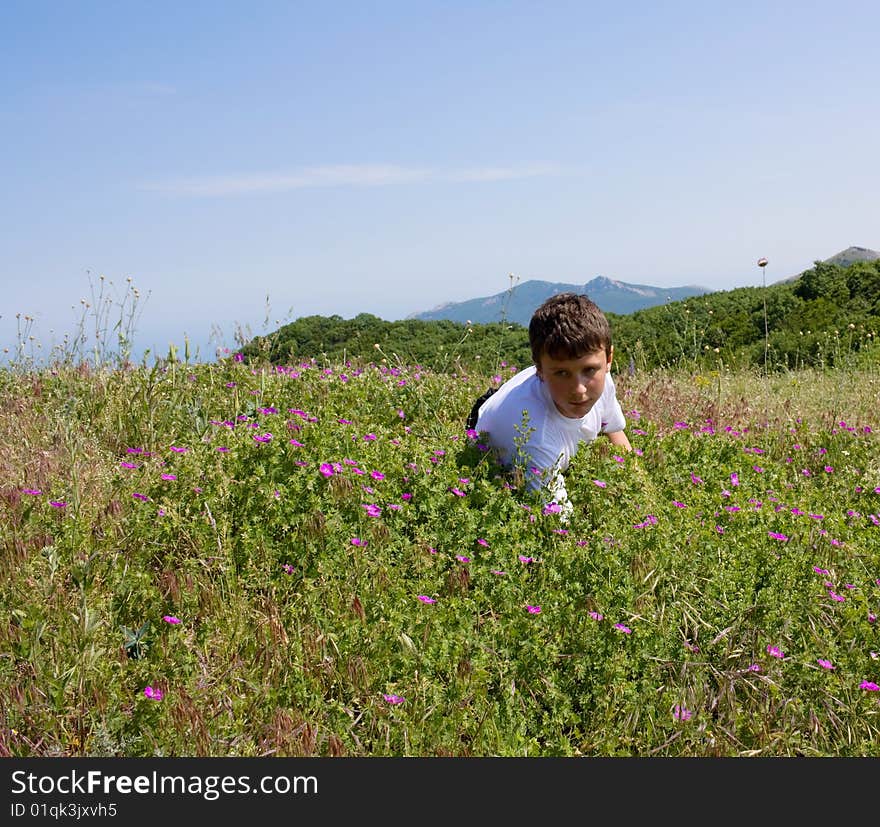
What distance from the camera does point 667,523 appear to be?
4.16m

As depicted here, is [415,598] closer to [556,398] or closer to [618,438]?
[556,398]

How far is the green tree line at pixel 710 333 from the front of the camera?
10469 mm

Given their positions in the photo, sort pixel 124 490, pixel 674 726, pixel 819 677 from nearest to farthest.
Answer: pixel 674 726 → pixel 819 677 → pixel 124 490

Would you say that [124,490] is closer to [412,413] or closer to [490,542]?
[490,542]

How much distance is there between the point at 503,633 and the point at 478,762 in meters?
0.69

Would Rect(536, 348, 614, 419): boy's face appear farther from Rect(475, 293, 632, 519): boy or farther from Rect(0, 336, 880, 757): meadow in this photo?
Rect(0, 336, 880, 757): meadow

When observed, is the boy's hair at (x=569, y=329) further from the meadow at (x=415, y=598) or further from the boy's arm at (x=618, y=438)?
the boy's arm at (x=618, y=438)

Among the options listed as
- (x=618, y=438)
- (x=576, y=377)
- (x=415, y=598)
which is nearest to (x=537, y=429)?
(x=576, y=377)

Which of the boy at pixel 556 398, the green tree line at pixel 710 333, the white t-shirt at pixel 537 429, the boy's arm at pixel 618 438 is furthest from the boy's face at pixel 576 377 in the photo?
the green tree line at pixel 710 333

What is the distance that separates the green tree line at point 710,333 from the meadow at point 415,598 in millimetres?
4317

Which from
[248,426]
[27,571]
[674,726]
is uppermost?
[248,426]

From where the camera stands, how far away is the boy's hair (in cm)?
442

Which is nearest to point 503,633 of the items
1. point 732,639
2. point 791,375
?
point 732,639

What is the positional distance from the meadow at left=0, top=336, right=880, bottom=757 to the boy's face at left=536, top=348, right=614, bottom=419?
1.38 feet
